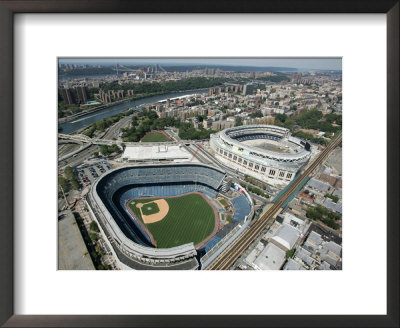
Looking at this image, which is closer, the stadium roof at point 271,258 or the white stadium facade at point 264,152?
the stadium roof at point 271,258

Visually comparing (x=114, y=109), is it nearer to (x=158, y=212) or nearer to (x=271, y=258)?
(x=158, y=212)

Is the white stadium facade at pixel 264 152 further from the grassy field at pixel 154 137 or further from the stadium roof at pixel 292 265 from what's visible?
the stadium roof at pixel 292 265

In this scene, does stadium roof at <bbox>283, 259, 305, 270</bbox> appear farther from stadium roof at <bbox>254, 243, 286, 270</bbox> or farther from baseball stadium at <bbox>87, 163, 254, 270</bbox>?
baseball stadium at <bbox>87, 163, 254, 270</bbox>

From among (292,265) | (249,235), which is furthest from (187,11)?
(249,235)

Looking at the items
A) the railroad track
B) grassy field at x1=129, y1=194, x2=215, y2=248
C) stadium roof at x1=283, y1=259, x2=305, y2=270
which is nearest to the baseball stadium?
grassy field at x1=129, y1=194, x2=215, y2=248

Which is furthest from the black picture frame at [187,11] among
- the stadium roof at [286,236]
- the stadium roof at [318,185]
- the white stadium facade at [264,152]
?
the white stadium facade at [264,152]

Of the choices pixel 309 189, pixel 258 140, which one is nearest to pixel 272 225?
pixel 309 189

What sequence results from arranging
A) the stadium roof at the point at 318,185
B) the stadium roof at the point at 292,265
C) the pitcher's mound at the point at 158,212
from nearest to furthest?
1. the stadium roof at the point at 292,265
2. the stadium roof at the point at 318,185
3. the pitcher's mound at the point at 158,212
